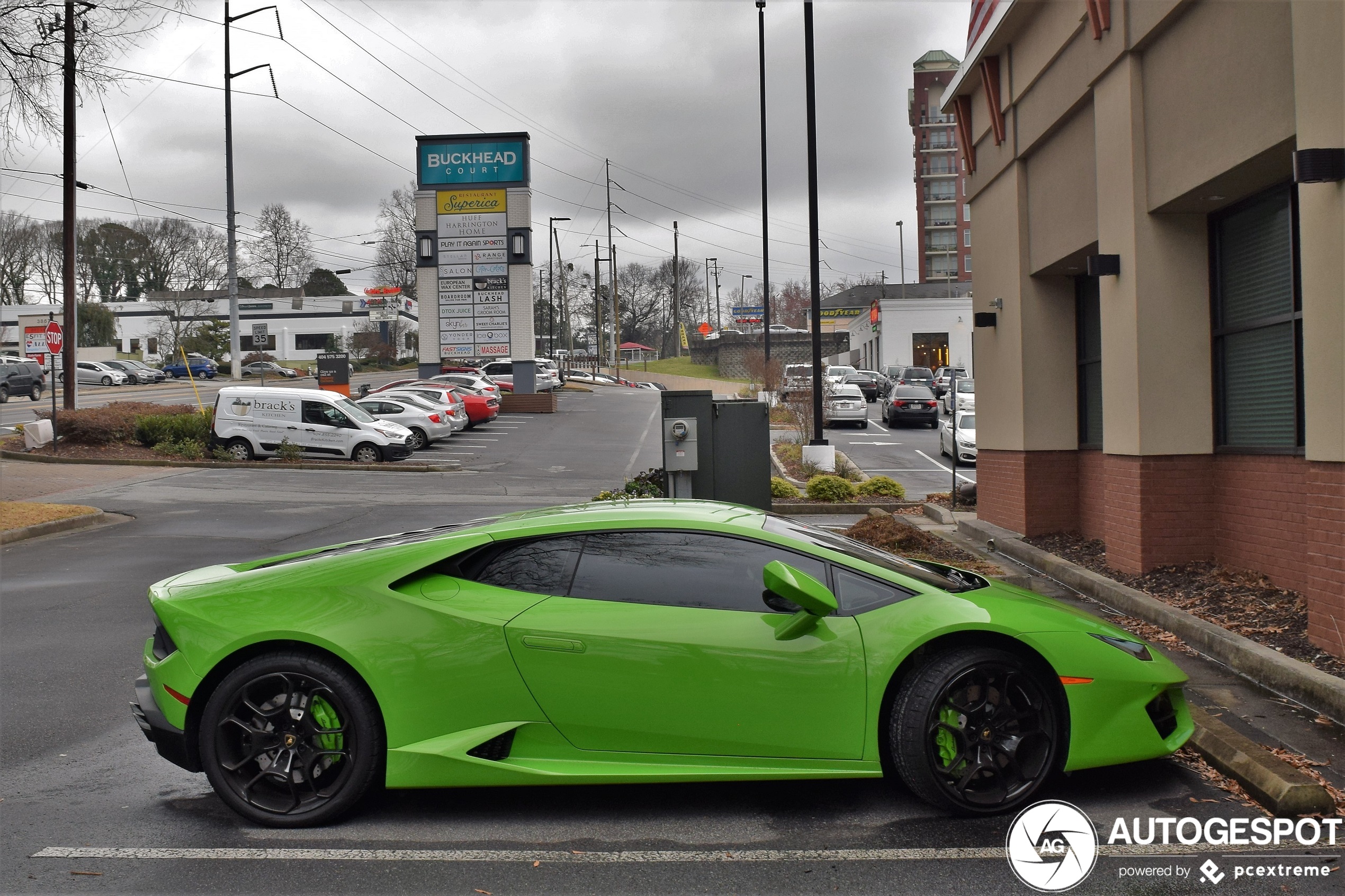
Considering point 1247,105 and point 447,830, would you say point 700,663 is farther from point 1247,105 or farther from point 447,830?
point 1247,105

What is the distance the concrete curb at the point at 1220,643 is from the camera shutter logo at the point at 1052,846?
2.00m

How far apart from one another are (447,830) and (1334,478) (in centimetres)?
512

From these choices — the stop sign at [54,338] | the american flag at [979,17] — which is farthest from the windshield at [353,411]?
the american flag at [979,17]

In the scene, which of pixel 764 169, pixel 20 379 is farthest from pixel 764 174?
pixel 20 379

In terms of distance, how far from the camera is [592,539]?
14.8 feet

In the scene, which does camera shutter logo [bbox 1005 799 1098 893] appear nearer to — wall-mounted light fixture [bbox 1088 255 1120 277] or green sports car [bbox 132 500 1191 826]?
green sports car [bbox 132 500 1191 826]

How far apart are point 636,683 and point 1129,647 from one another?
82.4 inches

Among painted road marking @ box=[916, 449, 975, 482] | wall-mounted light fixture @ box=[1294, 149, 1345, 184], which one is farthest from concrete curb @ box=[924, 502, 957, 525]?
wall-mounted light fixture @ box=[1294, 149, 1345, 184]

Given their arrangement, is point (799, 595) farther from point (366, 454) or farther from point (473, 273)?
point (473, 273)

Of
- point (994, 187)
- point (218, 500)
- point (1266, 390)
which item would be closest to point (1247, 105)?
point (1266, 390)

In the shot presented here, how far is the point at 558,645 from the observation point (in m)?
4.21

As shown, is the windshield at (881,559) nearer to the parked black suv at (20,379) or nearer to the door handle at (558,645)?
the door handle at (558,645)

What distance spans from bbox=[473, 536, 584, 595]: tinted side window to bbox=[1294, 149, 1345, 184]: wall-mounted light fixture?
181 inches

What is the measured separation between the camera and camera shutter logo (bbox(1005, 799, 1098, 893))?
378cm
